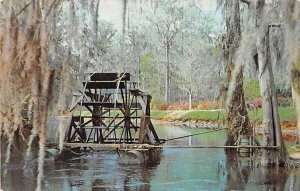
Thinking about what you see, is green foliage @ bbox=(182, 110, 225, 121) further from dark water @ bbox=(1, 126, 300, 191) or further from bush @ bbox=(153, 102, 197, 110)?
dark water @ bbox=(1, 126, 300, 191)

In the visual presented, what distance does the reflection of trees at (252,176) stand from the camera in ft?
36.5

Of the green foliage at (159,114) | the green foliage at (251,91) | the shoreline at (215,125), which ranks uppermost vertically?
the green foliage at (251,91)

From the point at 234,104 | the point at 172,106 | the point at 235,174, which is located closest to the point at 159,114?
the point at 172,106

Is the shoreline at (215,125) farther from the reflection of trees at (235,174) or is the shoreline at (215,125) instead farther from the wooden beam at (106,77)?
the wooden beam at (106,77)

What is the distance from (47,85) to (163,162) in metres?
12.2

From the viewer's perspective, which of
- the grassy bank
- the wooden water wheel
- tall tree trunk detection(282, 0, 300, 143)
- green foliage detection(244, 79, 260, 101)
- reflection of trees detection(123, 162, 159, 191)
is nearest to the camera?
tall tree trunk detection(282, 0, 300, 143)

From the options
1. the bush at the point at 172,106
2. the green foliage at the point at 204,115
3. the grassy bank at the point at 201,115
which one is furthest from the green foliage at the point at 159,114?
the green foliage at the point at 204,115

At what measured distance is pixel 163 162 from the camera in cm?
1573

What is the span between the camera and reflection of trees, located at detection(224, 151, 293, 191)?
11125mm

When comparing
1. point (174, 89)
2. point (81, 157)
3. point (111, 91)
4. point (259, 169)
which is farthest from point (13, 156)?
point (174, 89)

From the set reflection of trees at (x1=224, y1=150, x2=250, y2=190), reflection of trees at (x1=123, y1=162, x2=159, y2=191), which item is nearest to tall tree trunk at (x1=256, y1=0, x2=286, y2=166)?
reflection of trees at (x1=224, y1=150, x2=250, y2=190)

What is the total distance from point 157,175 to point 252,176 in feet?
8.07

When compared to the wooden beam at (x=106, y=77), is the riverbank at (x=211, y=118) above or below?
below

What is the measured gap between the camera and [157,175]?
1281cm
